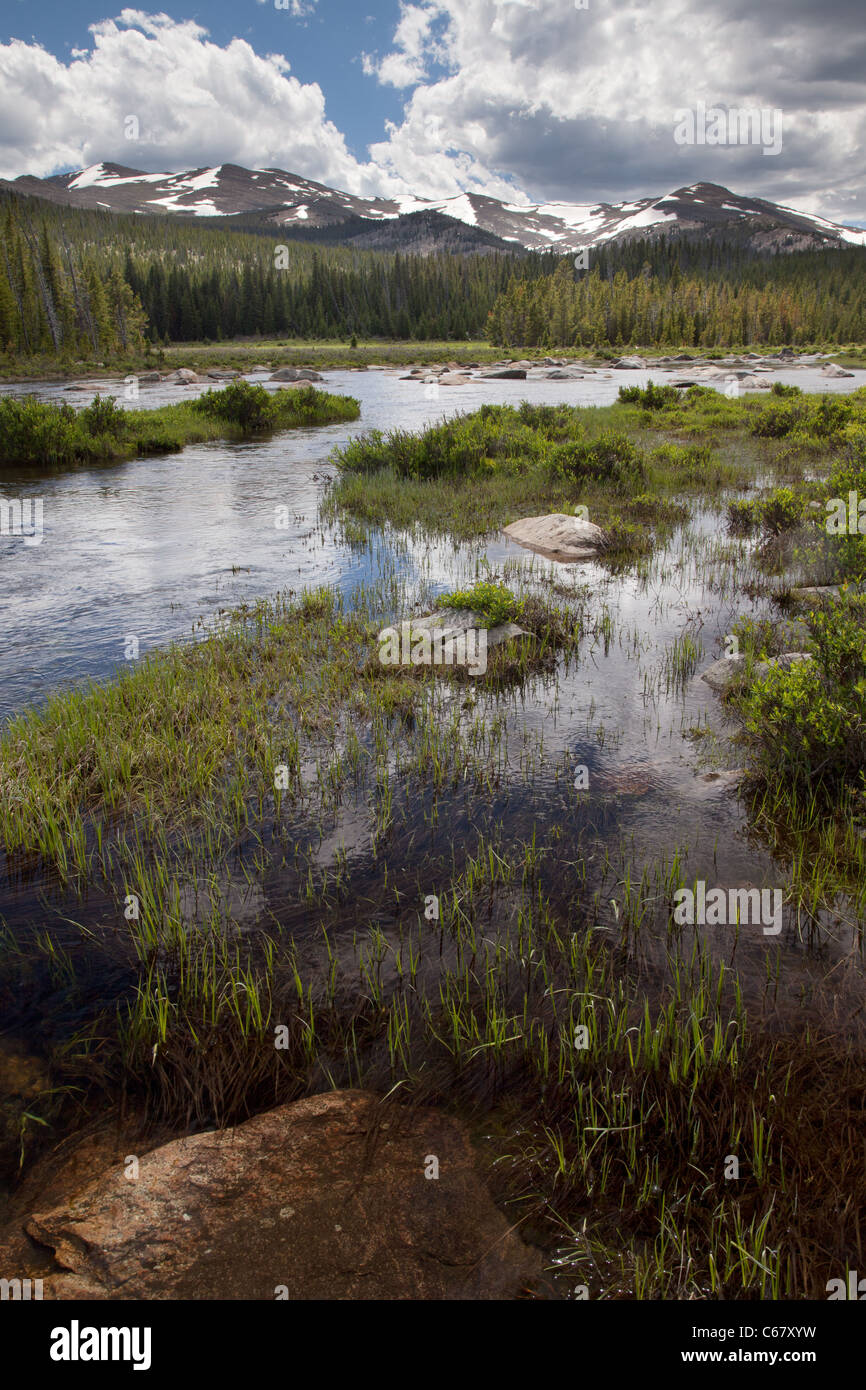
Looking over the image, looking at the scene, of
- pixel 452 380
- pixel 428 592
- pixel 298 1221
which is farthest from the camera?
pixel 452 380

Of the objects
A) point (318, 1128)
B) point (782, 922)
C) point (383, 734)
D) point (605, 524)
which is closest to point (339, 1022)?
point (318, 1128)

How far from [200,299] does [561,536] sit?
13419cm

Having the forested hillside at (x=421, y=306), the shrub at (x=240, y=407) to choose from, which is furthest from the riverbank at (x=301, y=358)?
the shrub at (x=240, y=407)

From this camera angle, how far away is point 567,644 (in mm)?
10180

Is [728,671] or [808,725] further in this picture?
[728,671]

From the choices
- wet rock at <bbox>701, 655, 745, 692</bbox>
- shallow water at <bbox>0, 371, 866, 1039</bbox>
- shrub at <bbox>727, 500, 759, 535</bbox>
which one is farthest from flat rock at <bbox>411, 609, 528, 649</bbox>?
shrub at <bbox>727, 500, 759, 535</bbox>

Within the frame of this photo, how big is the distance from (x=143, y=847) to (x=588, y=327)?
421ft

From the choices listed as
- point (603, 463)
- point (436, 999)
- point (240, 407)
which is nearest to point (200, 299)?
point (240, 407)

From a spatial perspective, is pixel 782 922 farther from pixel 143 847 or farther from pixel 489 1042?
pixel 143 847

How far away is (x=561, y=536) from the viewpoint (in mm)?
14641

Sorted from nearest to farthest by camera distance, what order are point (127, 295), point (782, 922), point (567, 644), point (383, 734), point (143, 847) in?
point (782, 922), point (143, 847), point (383, 734), point (567, 644), point (127, 295)

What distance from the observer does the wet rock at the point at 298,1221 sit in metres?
2.94

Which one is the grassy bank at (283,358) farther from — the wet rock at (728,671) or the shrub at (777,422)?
the wet rock at (728,671)

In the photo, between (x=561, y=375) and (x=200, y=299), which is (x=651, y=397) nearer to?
(x=561, y=375)
